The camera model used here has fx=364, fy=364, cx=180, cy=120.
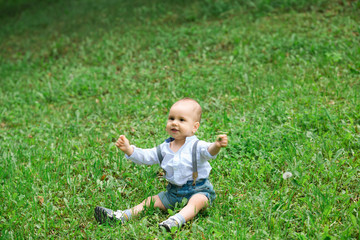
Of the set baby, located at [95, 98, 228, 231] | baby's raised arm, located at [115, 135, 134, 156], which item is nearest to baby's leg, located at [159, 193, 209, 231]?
baby, located at [95, 98, 228, 231]

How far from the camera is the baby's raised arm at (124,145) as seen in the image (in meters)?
3.38

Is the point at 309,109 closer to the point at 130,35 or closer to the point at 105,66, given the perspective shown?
the point at 105,66

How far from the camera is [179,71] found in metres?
7.22

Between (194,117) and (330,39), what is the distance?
4.81 m

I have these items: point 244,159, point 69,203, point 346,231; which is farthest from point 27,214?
point 346,231

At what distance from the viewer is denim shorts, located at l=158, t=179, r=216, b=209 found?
3518mm

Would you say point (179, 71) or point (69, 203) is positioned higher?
point (179, 71)

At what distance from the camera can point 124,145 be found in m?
3.41

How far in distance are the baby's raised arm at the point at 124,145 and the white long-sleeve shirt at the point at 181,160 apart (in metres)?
0.06

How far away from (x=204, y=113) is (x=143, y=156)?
2.22 meters

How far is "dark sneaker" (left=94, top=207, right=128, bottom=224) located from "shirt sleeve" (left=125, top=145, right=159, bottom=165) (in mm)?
521

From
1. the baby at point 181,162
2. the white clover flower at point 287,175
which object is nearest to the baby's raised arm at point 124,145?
the baby at point 181,162

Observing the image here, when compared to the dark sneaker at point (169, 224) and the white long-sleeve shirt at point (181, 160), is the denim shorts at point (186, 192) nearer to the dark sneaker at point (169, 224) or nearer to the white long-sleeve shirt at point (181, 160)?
the white long-sleeve shirt at point (181, 160)

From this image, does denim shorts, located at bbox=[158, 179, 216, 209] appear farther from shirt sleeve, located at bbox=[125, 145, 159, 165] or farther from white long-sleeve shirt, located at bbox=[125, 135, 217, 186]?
shirt sleeve, located at bbox=[125, 145, 159, 165]
